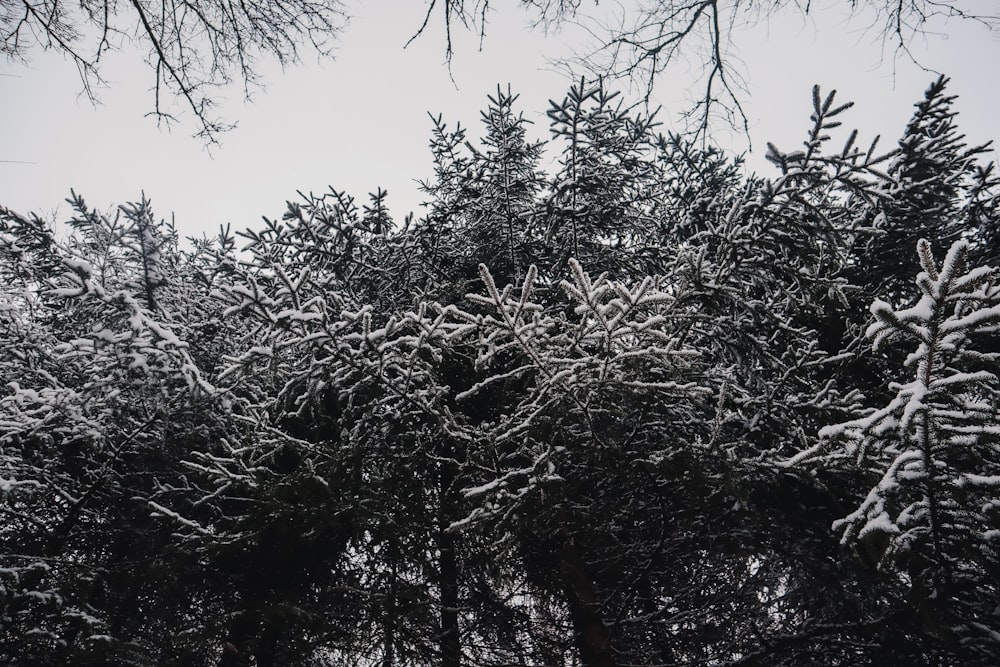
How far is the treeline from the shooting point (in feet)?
9.89

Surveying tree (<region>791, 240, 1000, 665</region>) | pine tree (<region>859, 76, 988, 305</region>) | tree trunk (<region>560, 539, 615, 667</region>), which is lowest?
tree (<region>791, 240, 1000, 665</region>)

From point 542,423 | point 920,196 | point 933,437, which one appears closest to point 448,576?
point 542,423

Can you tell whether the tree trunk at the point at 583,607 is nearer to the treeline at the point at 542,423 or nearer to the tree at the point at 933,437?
the treeline at the point at 542,423

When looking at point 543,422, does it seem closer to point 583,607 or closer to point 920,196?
point 583,607

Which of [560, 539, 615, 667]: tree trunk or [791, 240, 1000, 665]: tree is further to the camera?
[560, 539, 615, 667]: tree trunk

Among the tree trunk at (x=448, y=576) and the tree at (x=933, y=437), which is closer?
the tree at (x=933, y=437)

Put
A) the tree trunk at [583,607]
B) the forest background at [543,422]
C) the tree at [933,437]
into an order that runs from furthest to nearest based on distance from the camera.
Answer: the tree trunk at [583,607] < the forest background at [543,422] < the tree at [933,437]

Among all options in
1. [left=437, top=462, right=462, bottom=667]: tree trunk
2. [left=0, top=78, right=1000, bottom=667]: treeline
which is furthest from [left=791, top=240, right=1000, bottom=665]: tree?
[left=437, top=462, right=462, bottom=667]: tree trunk

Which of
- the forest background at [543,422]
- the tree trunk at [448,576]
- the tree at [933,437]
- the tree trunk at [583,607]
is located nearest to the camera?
the tree at [933,437]

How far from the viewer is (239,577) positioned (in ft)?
19.1

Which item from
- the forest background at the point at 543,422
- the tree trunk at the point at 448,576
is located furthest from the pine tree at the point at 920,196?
the tree trunk at the point at 448,576

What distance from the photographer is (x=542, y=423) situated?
3590mm

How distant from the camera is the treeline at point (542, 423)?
301 cm

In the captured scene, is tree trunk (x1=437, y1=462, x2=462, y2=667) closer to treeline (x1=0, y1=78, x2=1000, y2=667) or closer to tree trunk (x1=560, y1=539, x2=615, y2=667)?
treeline (x1=0, y1=78, x2=1000, y2=667)
